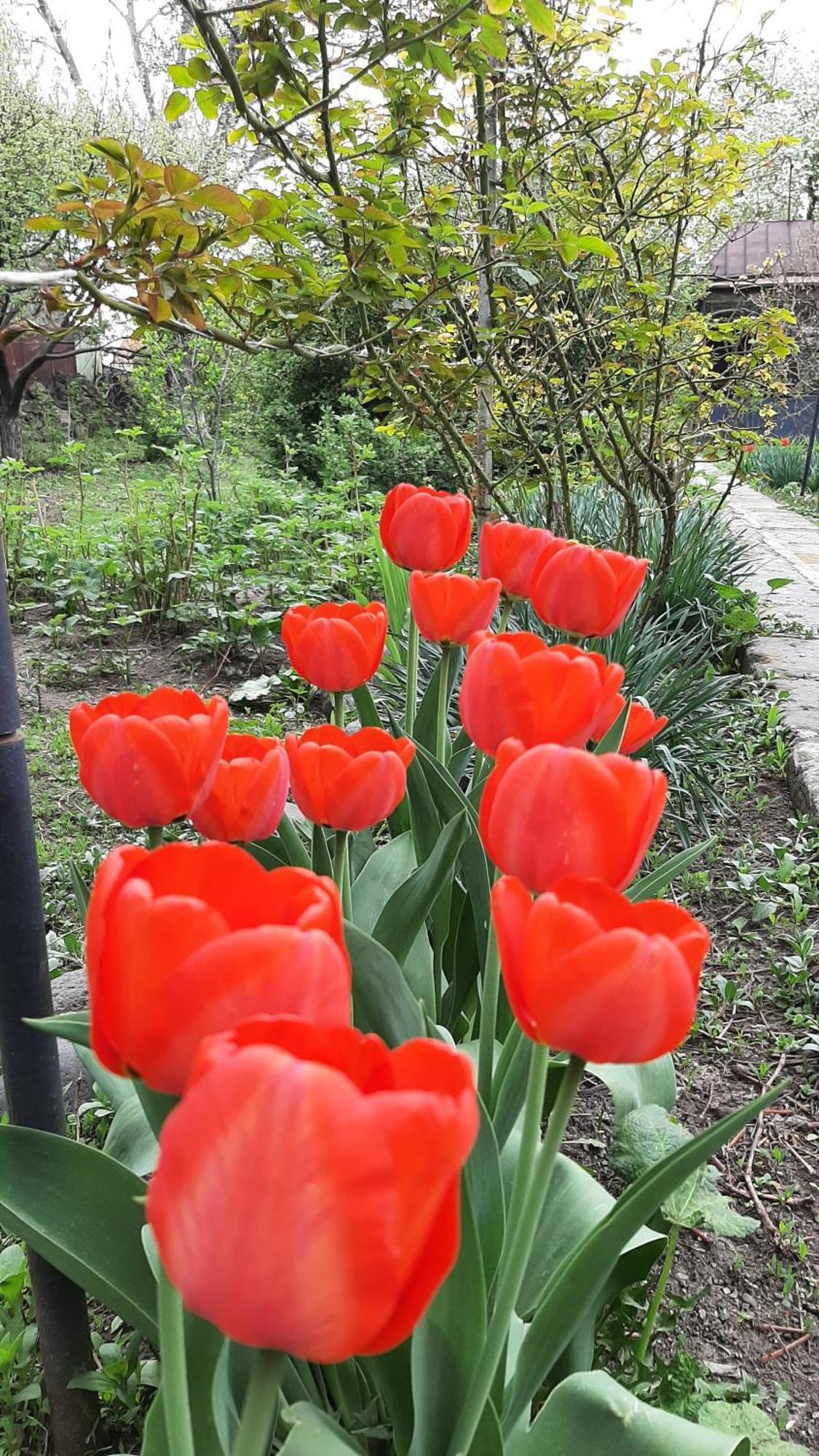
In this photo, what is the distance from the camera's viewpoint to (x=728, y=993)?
2.20m

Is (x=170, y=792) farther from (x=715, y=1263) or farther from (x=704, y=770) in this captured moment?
(x=704, y=770)

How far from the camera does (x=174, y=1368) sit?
1.44 feet

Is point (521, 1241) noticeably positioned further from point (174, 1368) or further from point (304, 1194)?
point (304, 1194)

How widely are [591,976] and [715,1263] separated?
134 centimetres

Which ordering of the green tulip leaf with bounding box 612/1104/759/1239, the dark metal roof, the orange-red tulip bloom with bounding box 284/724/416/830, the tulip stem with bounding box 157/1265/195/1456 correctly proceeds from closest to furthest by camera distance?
the tulip stem with bounding box 157/1265/195/1456 → the orange-red tulip bloom with bounding box 284/724/416/830 → the green tulip leaf with bounding box 612/1104/759/1239 → the dark metal roof

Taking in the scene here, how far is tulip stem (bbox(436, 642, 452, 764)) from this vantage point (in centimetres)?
133

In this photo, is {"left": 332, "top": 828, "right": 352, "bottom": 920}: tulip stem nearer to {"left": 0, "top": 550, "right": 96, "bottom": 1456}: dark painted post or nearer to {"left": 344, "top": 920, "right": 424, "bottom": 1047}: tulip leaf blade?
{"left": 344, "top": 920, "right": 424, "bottom": 1047}: tulip leaf blade

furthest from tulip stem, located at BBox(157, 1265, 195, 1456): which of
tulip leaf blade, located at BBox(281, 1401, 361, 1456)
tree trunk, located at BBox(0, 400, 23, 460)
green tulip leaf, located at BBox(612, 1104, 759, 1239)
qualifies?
tree trunk, located at BBox(0, 400, 23, 460)

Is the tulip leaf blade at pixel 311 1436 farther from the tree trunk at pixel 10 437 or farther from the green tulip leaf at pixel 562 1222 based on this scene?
the tree trunk at pixel 10 437

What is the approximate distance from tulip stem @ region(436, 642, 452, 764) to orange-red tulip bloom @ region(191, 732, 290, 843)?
53 centimetres

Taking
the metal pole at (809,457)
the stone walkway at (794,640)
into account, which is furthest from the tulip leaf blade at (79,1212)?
the metal pole at (809,457)

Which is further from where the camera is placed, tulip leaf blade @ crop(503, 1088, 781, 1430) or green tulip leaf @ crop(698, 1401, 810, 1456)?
green tulip leaf @ crop(698, 1401, 810, 1456)

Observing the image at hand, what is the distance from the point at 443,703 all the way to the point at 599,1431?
87 centimetres

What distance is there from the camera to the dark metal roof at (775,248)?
1661 cm
